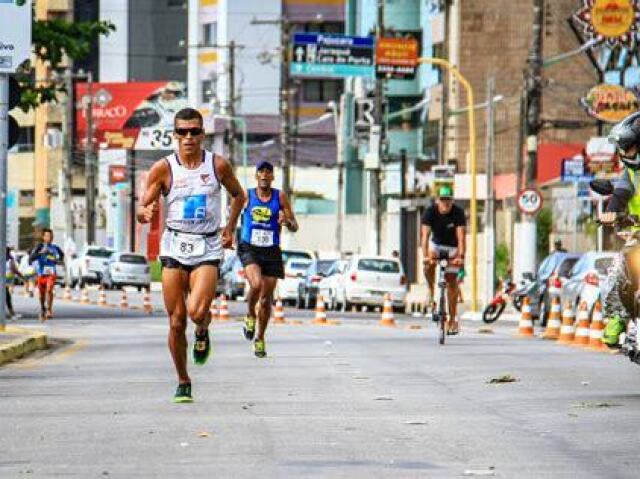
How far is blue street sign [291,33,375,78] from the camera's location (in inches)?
2435

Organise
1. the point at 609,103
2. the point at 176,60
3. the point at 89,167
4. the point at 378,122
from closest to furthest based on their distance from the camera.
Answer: the point at 609,103
the point at 378,122
the point at 89,167
the point at 176,60

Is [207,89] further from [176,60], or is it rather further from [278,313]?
[278,313]

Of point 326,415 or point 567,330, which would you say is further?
point 567,330

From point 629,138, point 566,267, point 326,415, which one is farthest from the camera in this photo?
point 566,267

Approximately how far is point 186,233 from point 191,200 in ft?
0.80

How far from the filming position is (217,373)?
19.6m

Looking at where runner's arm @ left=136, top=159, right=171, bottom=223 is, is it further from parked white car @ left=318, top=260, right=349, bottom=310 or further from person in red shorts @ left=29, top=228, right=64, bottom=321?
parked white car @ left=318, top=260, right=349, bottom=310

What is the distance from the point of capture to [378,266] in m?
53.2

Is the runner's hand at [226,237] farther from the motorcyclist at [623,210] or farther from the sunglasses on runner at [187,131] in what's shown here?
the motorcyclist at [623,210]

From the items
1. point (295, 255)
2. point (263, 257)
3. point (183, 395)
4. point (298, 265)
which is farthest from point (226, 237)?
point (295, 255)

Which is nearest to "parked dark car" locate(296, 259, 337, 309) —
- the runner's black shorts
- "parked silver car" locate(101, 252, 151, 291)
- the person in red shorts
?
the person in red shorts

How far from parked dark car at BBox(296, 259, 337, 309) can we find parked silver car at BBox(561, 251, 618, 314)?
60.2 feet

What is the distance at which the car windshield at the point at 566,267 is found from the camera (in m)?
40.7

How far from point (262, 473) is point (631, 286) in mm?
5695
